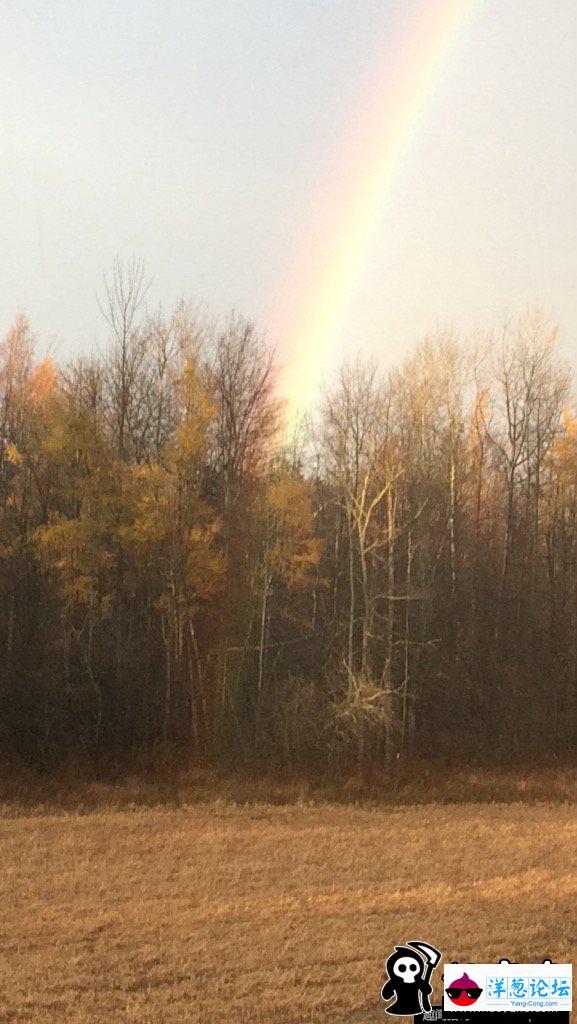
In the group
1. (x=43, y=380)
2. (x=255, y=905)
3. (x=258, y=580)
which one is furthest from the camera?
(x=43, y=380)

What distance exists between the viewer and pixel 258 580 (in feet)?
114

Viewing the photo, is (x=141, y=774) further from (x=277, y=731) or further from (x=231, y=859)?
(x=231, y=859)

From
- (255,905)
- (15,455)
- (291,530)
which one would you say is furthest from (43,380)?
(255,905)

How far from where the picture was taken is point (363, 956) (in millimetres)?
9250

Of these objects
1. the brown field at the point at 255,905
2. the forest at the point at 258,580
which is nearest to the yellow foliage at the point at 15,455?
the forest at the point at 258,580

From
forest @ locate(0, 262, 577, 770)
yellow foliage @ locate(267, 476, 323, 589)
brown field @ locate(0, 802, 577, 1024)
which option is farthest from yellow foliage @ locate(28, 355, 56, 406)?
brown field @ locate(0, 802, 577, 1024)

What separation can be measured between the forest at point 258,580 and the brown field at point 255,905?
10.6 m

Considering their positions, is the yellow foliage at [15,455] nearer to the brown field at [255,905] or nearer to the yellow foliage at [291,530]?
the yellow foliage at [291,530]

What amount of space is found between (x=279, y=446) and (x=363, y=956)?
34.1 m

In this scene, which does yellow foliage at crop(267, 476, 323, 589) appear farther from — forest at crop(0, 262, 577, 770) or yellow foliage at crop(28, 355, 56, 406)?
yellow foliage at crop(28, 355, 56, 406)

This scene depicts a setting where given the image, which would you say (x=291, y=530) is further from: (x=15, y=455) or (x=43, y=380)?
(x=43, y=380)

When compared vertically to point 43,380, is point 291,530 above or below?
below

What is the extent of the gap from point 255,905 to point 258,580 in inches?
889

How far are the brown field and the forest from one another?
34.7ft
